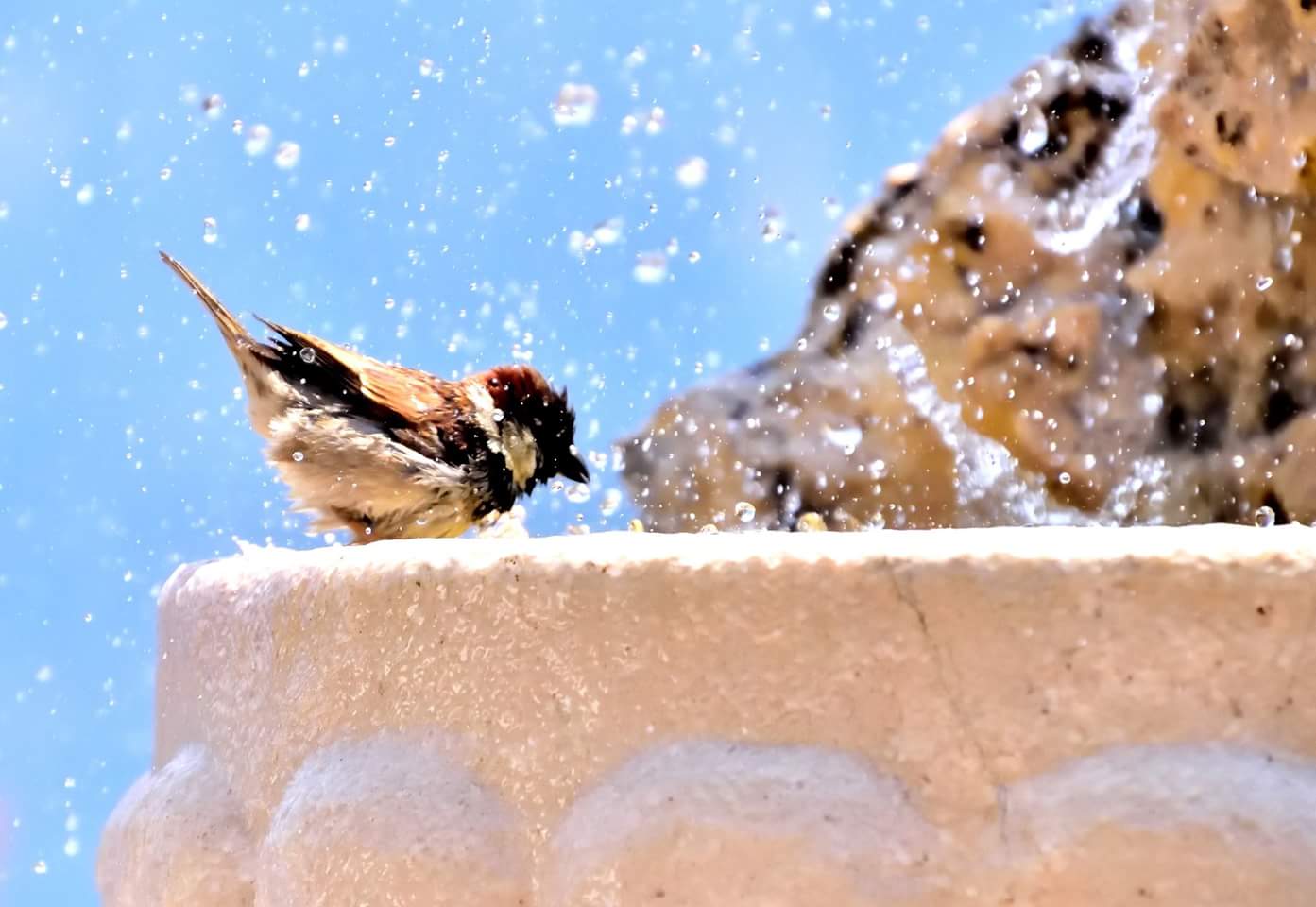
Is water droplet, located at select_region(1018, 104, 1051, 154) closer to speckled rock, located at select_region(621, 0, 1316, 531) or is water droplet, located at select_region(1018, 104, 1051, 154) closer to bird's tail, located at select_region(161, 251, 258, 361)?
speckled rock, located at select_region(621, 0, 1316, 531)

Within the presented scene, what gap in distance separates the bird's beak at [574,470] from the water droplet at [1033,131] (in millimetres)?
1740

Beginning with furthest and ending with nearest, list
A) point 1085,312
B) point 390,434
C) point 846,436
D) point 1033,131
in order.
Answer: point 846,436 → point 1033,131 → point 1085,312 → point 390,434

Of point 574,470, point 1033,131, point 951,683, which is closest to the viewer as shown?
point 951,683

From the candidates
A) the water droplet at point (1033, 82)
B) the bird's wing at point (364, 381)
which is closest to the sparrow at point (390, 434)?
the bird's wing at point (364, 381)

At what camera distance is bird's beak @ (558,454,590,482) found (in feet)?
11.8

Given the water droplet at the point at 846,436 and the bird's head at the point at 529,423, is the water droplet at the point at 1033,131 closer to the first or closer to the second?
the water droplet at the point at 846,436

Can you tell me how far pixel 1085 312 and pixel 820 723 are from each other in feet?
10.7

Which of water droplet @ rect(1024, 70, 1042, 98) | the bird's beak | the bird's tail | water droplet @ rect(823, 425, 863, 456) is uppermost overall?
the bird's tail

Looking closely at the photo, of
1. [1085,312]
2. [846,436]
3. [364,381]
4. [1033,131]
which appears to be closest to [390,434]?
[364,381]

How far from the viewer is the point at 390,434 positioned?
3.26 meters

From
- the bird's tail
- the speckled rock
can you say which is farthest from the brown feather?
the speckled rock

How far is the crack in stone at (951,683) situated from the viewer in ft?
3.50

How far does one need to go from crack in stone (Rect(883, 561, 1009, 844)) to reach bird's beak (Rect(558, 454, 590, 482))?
2.53m

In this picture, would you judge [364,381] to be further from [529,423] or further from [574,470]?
[574,470]
